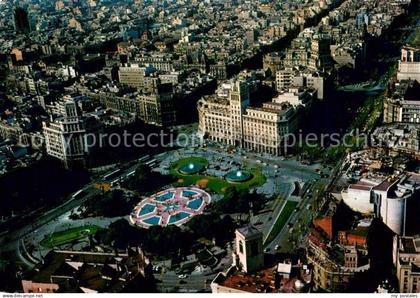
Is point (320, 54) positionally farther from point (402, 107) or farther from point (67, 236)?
point (67, 236)

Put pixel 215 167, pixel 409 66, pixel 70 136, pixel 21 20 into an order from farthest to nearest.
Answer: pixel 21 20, pixel 409 66, pixel 215 167, pixel 70 136

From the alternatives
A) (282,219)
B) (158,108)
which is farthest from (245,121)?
(282,219)

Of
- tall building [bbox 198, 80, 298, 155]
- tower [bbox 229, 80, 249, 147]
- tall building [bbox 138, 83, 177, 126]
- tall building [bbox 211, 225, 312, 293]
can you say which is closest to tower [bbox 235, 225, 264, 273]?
tall building [bbox 211, 225, 312, 293]

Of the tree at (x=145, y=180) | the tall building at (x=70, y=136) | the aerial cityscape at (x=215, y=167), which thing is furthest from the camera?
the tall building at (x=70, y=136)

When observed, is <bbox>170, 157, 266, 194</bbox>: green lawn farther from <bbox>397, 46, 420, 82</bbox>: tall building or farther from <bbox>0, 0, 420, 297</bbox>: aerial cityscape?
<bbox>397, 46, 420, 82</bbox>: tall building

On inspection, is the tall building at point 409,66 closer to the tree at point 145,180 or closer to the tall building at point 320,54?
the tall building at point 320,54

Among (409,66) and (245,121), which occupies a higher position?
(409,66)

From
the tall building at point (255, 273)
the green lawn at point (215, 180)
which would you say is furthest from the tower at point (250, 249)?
the green lawn at point (215, 180)
